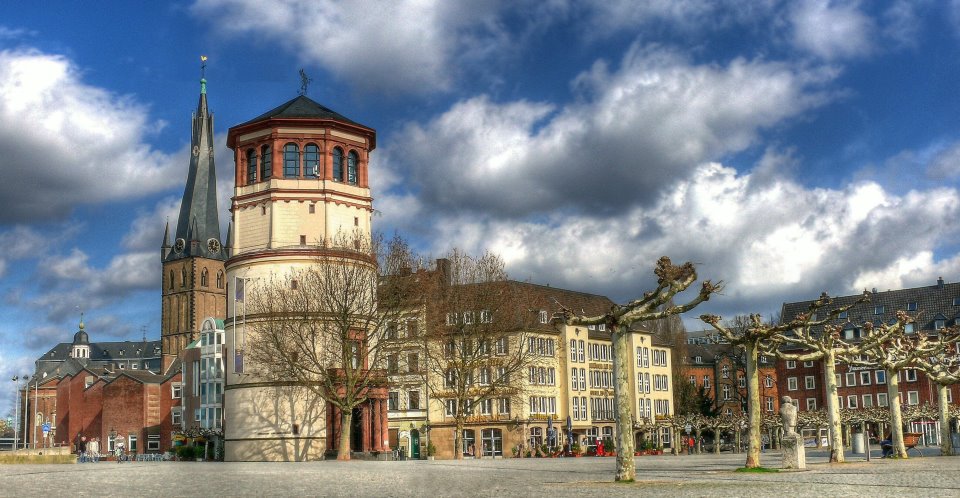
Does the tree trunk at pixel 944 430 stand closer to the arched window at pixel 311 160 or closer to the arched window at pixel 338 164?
the arched window at pixel 338 164

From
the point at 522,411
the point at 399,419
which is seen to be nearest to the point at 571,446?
the point at 522,411

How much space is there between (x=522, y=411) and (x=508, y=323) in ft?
76.4

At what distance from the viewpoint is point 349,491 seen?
2378 cm

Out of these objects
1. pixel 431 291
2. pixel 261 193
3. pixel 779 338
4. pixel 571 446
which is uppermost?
pixel 261 193

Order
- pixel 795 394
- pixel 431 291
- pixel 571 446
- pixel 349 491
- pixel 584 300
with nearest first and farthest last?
pixel 349 491
pixel 431 291
pixel 571 446
pixel 584 300
pixel 795 394

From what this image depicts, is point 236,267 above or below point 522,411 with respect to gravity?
above

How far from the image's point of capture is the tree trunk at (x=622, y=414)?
1110 inches

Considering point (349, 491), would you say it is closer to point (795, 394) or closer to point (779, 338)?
point (779, 338)

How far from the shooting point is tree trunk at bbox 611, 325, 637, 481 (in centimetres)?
2819

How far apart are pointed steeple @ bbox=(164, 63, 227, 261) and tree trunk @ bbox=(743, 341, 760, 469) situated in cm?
15996

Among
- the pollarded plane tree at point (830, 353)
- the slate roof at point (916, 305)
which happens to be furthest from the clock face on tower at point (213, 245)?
the pollarded plane tree at point (830, 353)

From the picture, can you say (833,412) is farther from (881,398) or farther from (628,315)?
(881,398)

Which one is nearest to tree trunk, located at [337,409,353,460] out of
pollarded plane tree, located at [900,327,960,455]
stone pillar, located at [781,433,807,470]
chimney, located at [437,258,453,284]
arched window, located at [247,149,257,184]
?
chimney, located at [437,258,453,284]

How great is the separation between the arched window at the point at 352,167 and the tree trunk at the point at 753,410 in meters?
35.8
